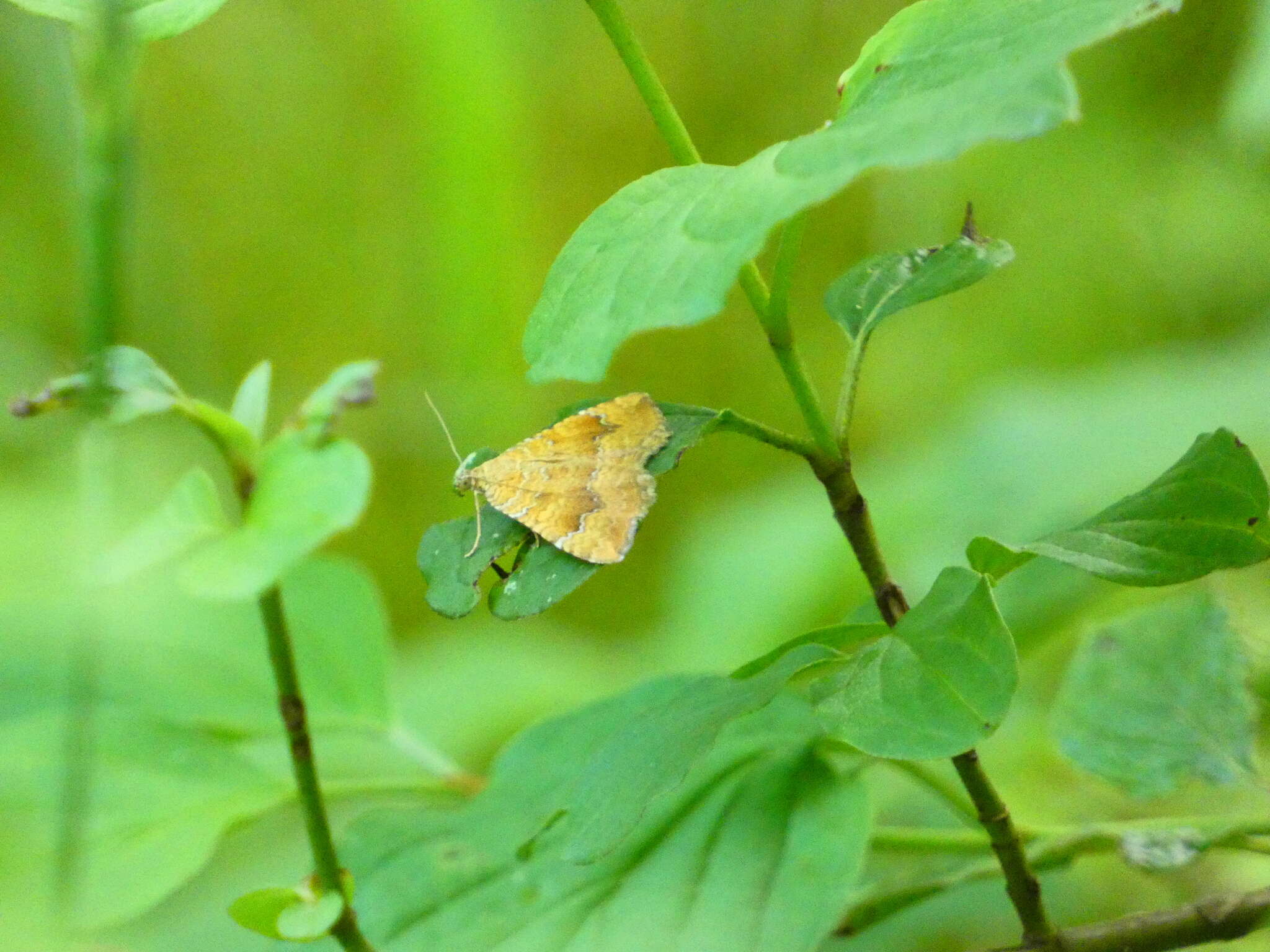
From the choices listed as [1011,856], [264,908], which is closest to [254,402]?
[264,908]

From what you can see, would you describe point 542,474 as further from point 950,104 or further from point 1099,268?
point 1099,268

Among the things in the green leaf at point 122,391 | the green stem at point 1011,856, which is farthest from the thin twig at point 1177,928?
the green leaf at point 122,391

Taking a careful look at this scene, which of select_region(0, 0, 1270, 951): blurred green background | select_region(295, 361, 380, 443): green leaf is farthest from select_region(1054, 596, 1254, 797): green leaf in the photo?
select_region(0, 0, 1270, 951): blurred green background

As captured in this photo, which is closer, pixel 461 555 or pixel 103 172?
pixel 103 172

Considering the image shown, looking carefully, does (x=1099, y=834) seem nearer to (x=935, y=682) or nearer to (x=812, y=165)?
(x=935, y=682)

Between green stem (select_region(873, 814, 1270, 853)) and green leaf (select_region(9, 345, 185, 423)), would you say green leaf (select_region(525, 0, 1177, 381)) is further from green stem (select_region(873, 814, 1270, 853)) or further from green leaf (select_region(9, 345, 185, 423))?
green stem (select_region(873, 814, 1270, 853))

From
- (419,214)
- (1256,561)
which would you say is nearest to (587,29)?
(419,214)

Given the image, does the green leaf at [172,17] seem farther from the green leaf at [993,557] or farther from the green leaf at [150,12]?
the green leaf at [993,557]

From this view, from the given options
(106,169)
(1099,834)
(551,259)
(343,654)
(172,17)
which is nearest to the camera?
(106,169)
